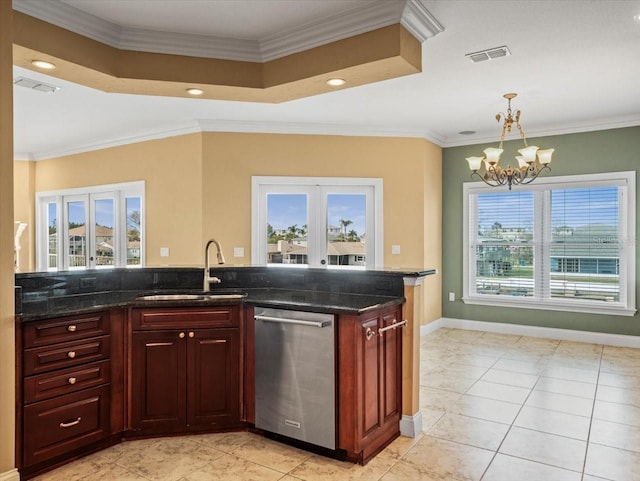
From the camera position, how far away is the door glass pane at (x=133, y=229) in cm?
617

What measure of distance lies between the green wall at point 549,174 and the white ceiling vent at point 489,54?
2.69 metres

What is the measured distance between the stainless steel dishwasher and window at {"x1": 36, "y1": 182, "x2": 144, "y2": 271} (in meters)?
3.88

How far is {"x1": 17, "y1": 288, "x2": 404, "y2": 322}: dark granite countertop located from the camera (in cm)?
252

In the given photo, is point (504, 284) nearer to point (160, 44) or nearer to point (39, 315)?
point (160, 44)

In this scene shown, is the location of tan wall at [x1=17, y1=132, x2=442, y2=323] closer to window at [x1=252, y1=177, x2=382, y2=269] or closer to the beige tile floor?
window at [x1=252, y1=177, x2=382, y2=269]

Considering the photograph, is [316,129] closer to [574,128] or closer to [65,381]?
[574,128]

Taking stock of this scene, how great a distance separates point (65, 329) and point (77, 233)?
16.9 feet

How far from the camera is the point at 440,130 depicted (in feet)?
19.3

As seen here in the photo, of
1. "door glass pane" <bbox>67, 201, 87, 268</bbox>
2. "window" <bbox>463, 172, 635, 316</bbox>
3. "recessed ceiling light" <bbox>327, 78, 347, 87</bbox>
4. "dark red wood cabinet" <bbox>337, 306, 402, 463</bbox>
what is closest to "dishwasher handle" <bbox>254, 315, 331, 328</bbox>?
"dark red wood cabinet" <bbox>337, 306, 402, 463</bbox>

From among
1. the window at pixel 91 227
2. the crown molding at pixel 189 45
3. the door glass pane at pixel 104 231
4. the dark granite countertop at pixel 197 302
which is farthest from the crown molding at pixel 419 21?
the door glass pane at pixel 104 231

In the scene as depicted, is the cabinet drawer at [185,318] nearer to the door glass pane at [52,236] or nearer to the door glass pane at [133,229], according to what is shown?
the door glass pane at [133,229]

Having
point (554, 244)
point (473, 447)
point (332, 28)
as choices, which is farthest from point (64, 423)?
point (554, 244)

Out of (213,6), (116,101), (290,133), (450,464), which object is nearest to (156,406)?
(450,464)

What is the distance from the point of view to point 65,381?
8.25 feet
